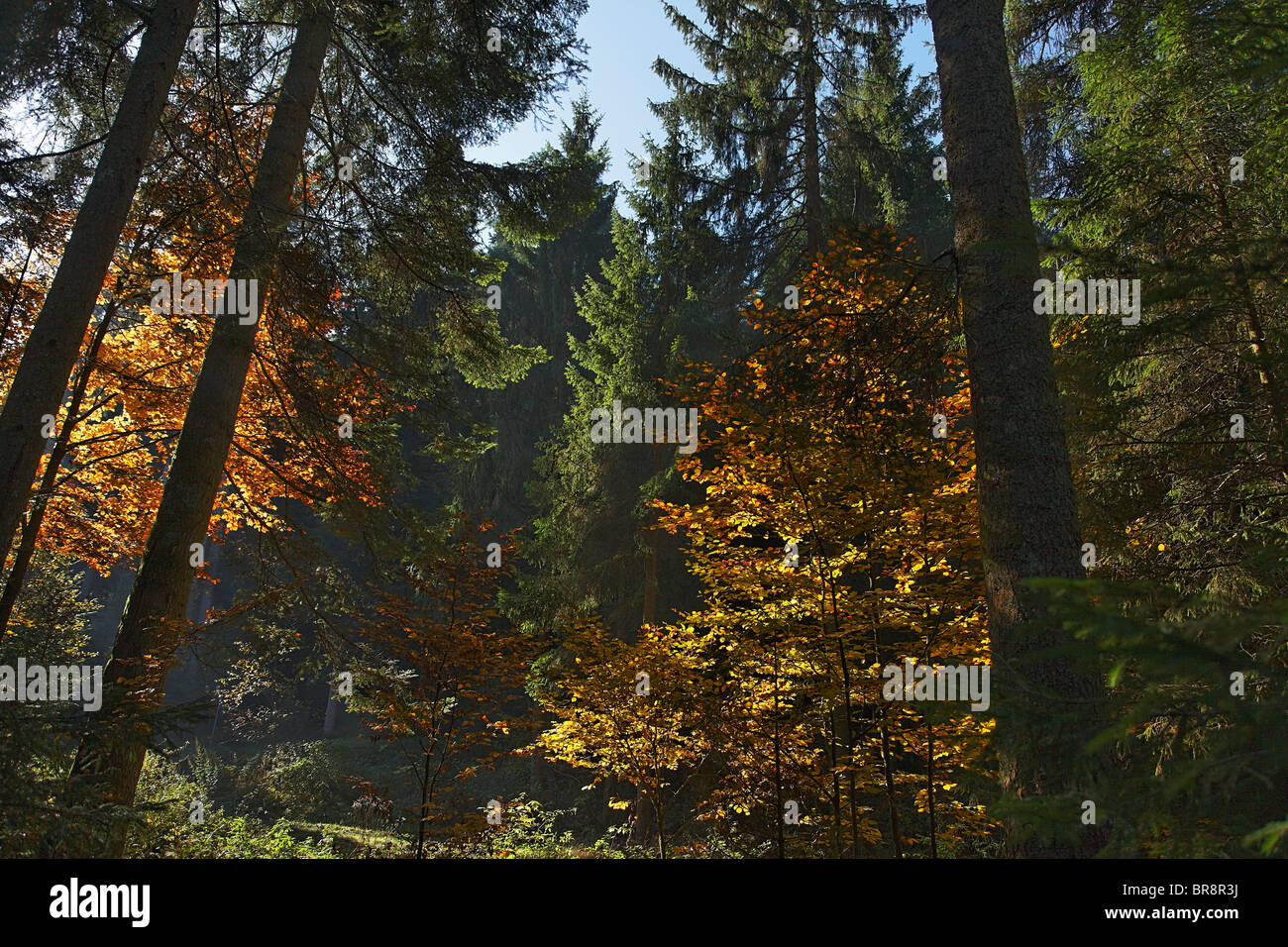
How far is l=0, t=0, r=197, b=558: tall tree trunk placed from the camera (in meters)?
4.10

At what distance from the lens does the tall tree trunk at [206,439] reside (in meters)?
5.49

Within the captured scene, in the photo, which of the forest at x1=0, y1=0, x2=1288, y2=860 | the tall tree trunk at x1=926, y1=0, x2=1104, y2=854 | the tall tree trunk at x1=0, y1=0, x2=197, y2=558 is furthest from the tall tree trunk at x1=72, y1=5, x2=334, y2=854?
the tall tree trunk at x1=926, y1=0, x2=1104, y2=854

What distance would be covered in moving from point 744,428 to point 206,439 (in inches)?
192

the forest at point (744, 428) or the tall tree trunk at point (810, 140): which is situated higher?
the tall tree trunk at point (810, 140)

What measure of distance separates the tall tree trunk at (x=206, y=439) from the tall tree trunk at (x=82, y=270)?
38.2 inches

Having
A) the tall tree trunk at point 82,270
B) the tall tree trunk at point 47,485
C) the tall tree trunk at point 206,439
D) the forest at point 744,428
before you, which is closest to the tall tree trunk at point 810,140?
the forest at point 744,428

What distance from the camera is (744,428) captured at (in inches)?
250

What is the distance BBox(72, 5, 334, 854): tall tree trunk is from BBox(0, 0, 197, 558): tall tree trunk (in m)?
0.97

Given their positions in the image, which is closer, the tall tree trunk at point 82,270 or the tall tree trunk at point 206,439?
the tall tree trunk at point 82,270

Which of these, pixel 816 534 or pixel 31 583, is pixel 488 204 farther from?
pixel 31 583

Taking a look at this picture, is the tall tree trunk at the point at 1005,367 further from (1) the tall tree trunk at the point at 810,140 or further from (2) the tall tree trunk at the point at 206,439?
(1) the tall tree trunk at the point at 810,140

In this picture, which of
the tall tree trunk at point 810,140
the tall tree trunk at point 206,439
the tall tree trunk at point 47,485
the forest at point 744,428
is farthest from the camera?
the tall tree trunk at point 810,140

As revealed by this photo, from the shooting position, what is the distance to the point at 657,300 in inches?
600
